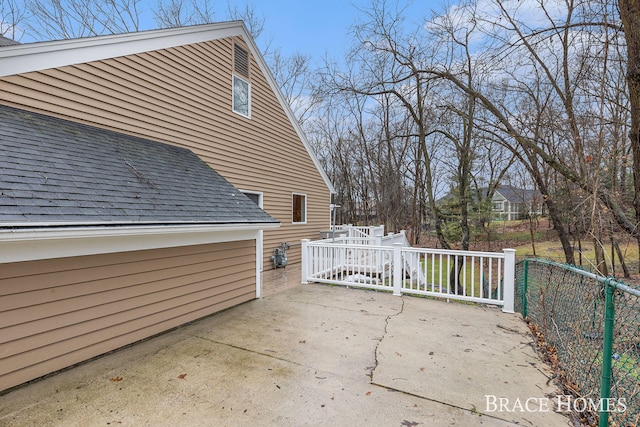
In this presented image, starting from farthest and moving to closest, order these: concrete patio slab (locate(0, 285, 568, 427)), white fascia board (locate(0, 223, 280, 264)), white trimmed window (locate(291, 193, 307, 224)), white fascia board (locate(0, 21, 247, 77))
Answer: white trimmed window (locate(291, 193, 307, 224)), white fascia board (locate(0, 21, 247, 77)), white fascia board (locate(0, 223, 280, 264)), concrete patio slab (locate(0, 285, 568, 427))

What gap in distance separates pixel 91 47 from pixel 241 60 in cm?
365

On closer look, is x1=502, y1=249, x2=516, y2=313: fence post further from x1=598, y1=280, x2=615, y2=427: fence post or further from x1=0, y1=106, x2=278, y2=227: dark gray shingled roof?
x1=0, y1=106, x2=278, y2=227: dark gray shingled roof

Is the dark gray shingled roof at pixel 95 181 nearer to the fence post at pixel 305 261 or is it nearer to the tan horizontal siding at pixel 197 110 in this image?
the tan horizontal siding at pixel 197 110

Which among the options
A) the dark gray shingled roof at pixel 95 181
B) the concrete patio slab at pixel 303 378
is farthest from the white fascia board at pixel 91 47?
the concrete patio slab at pixel 303 378

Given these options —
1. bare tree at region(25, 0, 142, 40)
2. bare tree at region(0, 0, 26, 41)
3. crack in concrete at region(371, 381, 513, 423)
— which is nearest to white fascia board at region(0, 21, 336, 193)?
crack in concrete at region(371, 381, 513, 423)

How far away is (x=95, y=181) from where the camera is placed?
11.6 ft

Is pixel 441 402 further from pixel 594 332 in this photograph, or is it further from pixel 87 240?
pixel 87 240

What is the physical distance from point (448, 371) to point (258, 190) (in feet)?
20.2

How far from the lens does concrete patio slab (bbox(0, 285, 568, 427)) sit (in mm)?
2402

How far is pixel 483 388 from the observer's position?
280 centimetres

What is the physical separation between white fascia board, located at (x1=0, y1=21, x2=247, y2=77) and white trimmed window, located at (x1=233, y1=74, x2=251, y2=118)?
107cm

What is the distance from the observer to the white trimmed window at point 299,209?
31.6 ft

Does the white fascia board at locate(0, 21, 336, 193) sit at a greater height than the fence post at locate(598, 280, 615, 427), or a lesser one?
greater

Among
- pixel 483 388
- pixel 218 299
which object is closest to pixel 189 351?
pixel 218 299
